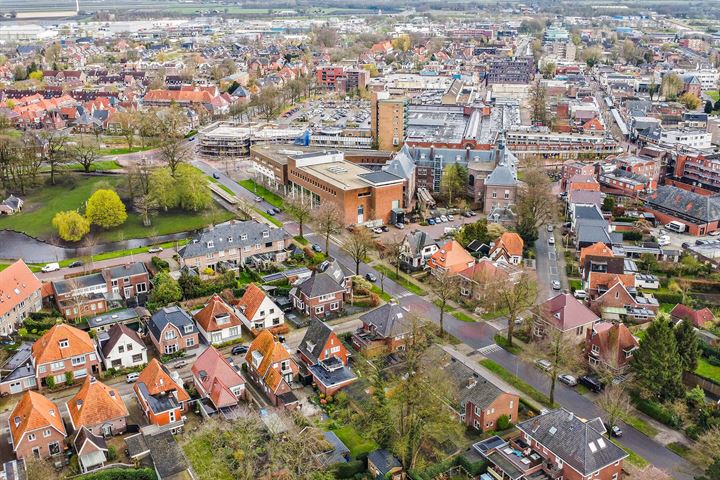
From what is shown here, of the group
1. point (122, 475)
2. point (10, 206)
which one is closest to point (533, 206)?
point (122, 475)

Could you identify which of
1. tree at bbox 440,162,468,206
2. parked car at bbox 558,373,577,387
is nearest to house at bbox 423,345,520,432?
parked car at bbox 558,373,577,387

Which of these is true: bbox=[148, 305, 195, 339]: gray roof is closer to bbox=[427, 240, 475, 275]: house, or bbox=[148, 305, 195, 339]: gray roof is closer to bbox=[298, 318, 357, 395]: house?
bbox=[298, 318, 357, 395]: house

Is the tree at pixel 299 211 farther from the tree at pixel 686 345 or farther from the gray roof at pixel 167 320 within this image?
the tree at pixel 686 345

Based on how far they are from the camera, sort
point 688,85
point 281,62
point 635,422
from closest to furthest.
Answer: point 635,422
point 688,85
point 281,62

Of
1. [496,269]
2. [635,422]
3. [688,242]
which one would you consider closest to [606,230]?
[688,242]

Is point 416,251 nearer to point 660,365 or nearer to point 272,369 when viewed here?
point 272,369

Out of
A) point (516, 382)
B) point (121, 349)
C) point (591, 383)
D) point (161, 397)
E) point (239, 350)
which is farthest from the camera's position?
point (239, 350)

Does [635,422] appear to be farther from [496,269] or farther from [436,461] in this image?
[496,269]
